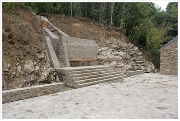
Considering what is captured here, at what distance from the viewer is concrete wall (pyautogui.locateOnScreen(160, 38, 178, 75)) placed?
33.8 feet

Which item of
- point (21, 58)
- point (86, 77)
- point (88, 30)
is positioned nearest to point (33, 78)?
point (21, 58)

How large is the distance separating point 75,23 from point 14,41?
1160 cm

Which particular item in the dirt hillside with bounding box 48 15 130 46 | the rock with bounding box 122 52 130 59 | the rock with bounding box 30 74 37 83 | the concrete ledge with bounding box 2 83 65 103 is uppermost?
the dirt hillside with bounding box 48 15 130 46

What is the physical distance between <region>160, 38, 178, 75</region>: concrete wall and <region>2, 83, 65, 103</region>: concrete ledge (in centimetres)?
984

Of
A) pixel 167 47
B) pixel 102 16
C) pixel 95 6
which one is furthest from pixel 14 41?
pixel 95 6

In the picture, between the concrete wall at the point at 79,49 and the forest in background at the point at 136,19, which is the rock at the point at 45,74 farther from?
the forest in background at the point at 136,19

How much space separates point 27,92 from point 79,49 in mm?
6753

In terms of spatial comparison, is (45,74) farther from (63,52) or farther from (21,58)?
(63,52)

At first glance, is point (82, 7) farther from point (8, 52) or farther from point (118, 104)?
point (118, 104)

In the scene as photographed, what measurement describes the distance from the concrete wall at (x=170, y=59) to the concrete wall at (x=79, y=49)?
6.52 meters

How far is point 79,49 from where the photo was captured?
427 inches

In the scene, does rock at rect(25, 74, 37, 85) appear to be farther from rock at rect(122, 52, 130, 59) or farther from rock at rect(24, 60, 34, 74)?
rock at rect(122, 52, 130, 59)

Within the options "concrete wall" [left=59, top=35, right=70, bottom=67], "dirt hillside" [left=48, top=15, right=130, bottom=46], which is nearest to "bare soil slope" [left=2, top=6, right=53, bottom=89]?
"concrete wall" [left=59, top=35, right=70, bottom=67]

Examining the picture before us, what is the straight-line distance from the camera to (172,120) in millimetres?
2787
